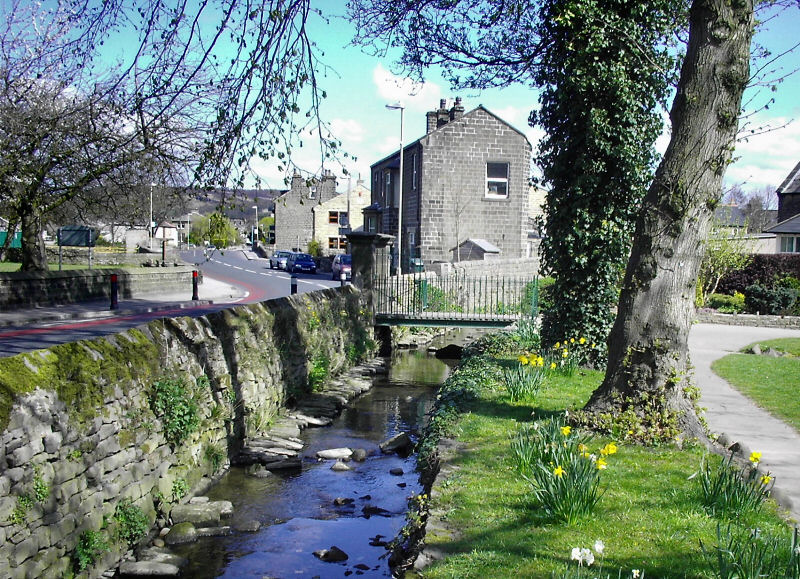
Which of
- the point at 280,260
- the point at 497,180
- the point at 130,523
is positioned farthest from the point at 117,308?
the point at 280,260

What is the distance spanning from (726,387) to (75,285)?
19826 mm

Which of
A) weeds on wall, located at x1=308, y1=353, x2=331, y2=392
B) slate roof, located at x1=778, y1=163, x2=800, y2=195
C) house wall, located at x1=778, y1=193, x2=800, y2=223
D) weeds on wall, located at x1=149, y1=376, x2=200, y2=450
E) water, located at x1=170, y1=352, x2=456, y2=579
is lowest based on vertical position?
water, located at x1=170, y1=352, x2=456, y2=579

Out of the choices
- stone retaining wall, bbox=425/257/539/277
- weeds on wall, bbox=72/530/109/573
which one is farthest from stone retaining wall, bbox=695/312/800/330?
weeds on wall, bbox=72/530/109/573

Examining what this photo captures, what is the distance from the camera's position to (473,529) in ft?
17.5

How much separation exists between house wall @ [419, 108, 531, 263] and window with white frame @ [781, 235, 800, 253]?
48.4 feet

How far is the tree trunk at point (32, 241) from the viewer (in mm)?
21562

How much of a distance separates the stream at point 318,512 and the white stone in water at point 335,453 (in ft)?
0.50

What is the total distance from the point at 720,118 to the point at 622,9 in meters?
5.21

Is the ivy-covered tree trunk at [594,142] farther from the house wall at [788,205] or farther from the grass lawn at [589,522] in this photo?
the house wall at [788,205]

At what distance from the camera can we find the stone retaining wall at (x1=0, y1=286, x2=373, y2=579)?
5.24 m

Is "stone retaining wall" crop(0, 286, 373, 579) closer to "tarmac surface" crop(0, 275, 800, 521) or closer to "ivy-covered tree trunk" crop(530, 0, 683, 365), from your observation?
"ivy-covered tree trunk" crop(530, 0, 683, 365)

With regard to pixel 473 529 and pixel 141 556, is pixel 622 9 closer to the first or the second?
pixel 473 529

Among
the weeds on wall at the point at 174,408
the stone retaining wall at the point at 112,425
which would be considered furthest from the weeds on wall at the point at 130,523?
the weeds on wall at the point at 174,408

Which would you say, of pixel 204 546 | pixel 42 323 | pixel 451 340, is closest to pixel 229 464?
pixel 204 546
